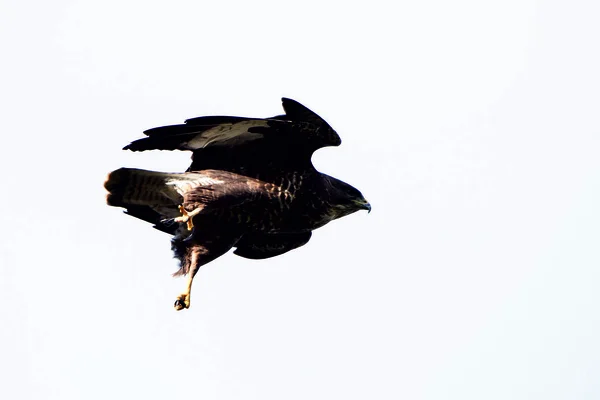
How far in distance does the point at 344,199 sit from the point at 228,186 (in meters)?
1.69

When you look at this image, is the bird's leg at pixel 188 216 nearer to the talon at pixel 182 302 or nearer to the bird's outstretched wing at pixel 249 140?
the bird's outstretched wing at pixel 249 140

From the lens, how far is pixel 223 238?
56.6 feet

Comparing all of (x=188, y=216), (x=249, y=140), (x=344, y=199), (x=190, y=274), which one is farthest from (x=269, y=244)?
(x=188, y=216)

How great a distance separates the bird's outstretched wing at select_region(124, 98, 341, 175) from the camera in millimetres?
16750

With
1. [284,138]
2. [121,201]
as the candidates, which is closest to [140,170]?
[121,201]

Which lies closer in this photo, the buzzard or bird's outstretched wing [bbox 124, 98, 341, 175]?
bird's outstretched wing [bbox 124, 98, 341, 175]

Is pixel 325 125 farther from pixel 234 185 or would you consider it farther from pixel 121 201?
pixel 121 201

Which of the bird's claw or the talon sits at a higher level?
the bird's claw

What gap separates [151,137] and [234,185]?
3.57 ft

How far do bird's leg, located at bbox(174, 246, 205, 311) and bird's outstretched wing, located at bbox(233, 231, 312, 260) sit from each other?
0.91m

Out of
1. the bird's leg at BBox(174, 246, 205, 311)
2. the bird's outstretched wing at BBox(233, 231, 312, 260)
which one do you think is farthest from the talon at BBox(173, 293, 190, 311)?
the bird's outstretched wing at BBox(233, 231, 312, 260)

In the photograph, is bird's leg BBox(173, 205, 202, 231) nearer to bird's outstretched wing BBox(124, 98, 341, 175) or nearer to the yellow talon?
the yellow talon

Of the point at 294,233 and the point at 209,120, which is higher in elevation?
the point at 209,120

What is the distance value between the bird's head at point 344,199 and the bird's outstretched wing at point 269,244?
56 cm
